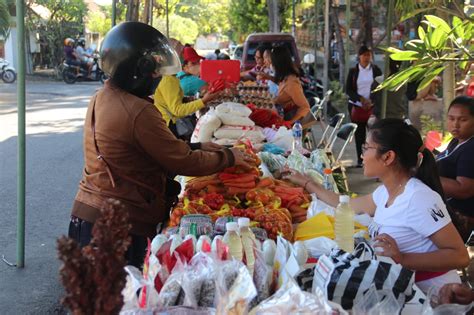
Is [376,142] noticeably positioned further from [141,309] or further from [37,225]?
[37,225]

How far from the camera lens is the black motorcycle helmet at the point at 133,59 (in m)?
3.09

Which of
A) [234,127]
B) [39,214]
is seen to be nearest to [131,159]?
[234,127]

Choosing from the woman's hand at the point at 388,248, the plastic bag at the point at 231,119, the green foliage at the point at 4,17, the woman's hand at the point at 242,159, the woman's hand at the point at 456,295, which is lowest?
the woman's hand at the point at 456,295

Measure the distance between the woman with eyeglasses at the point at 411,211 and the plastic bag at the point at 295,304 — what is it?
35.2 inches

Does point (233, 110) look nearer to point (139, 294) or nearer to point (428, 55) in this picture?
point (428, 55)

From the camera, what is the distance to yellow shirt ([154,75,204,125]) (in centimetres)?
602

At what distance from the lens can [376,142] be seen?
2900 millimetres

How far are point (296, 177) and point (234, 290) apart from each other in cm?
226

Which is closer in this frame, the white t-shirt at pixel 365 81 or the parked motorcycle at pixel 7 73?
the white t-shirt at pixel 365 81

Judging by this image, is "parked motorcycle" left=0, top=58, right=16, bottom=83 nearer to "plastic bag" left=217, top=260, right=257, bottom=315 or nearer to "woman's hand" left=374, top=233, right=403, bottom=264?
"woman's hand" left=374, top=233, right=403, bottom=264

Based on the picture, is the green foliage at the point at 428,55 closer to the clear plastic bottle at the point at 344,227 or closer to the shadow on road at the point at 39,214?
the clear plastic bottle at the point at 344,227

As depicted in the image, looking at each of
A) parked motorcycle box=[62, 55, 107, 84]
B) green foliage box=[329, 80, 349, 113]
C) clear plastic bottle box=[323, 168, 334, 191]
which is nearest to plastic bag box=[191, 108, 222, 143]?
clear plastic bottle box=[323, 168, 334, 191]

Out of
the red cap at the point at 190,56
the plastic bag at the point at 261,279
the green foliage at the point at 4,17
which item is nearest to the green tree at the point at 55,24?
the green foliage at the point at 4,17

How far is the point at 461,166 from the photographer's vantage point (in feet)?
13.5
